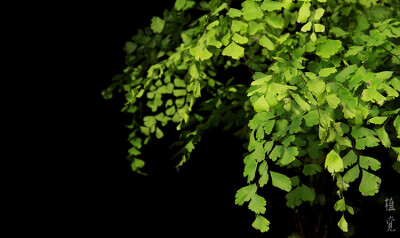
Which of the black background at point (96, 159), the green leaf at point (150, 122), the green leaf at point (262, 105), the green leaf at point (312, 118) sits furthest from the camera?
the black background at point (96, 159)

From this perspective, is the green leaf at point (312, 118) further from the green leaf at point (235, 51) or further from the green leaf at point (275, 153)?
the green leaf at point (235, 51)

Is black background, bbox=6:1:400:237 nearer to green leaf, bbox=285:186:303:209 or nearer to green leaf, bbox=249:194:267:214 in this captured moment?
green leaf, bbox=285:186:303:209

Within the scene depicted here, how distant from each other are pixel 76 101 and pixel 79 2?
0.47 m

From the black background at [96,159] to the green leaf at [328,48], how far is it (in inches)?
41.2

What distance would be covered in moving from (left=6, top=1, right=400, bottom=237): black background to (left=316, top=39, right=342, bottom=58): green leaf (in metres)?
1.05

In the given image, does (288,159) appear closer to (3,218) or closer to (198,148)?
(198,148)

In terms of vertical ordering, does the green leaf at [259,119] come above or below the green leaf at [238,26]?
below

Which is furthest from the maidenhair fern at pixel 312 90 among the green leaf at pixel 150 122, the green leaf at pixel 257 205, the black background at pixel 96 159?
the black background at pixel 96 159

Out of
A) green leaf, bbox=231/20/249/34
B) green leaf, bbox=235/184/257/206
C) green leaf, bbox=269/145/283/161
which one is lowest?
green leaf, bbox=235/184/257/206

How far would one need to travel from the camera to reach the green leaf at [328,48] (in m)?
1.04

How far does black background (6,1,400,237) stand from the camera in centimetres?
193

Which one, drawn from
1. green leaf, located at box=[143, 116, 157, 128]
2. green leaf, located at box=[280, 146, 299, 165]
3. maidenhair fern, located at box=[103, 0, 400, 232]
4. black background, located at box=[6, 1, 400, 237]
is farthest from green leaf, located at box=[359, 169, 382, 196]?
black background, located at box=[6, 1, 400, 237]

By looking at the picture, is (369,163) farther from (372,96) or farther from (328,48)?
(328,48)

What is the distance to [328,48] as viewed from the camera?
1.05m
